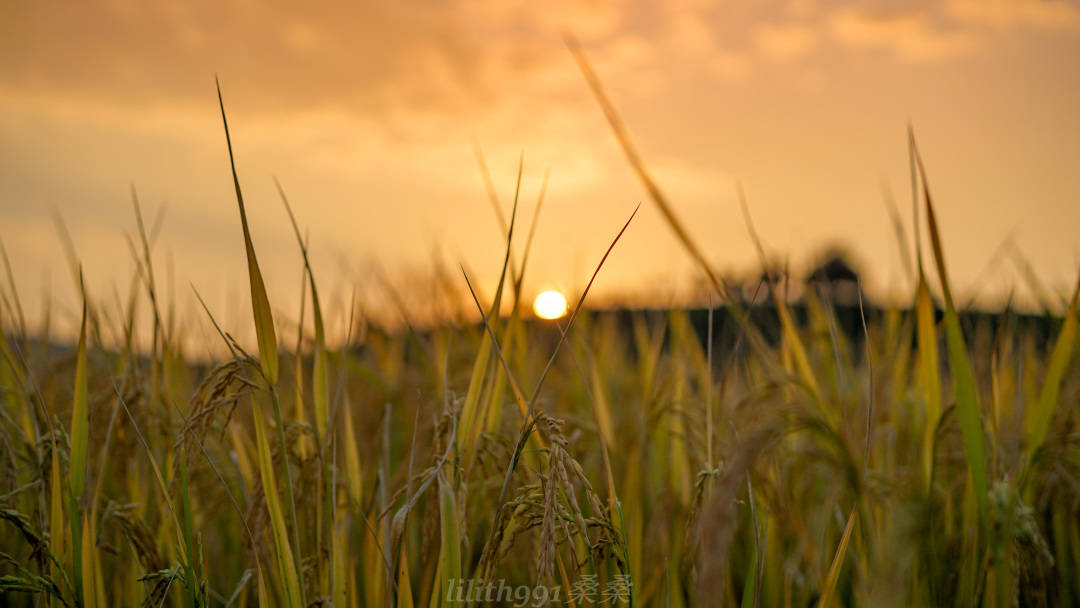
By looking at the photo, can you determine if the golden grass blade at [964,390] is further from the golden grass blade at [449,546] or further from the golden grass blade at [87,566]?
the golden grass blade at [87,566]

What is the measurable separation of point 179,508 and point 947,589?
5.37 ft

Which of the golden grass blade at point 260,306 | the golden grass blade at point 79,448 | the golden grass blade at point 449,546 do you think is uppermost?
the golden grass blade at point 260,306

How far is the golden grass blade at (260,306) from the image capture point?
98cm

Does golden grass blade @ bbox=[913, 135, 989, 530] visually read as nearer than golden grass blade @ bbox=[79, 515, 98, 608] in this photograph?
Yes

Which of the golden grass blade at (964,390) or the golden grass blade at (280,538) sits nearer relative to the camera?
the golden grass blade at (964,390)

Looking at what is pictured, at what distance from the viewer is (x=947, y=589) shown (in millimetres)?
1148

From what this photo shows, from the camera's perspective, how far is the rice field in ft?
3.20

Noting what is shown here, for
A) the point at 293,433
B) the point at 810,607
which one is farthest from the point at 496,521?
the point at 810,607

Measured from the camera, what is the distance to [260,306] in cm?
104

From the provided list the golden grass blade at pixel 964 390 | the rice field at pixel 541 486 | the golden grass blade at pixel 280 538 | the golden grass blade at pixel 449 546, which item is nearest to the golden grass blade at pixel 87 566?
the rice field at pixel 541 486

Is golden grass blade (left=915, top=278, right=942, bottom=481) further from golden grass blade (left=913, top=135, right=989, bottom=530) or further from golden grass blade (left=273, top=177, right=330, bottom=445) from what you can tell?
golden grass blade (left=273, top=177, right=330, bottom=445)

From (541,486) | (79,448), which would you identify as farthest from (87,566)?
(541,486)

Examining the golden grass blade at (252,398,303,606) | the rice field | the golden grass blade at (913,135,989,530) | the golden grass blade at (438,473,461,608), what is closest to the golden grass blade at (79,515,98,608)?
the rice field

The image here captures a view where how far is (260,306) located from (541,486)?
495mm
